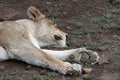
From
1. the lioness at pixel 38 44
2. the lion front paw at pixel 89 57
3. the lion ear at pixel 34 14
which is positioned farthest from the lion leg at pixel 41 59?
the lion ear at pixel 34 14

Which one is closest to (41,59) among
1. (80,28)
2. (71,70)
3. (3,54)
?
(71,70)

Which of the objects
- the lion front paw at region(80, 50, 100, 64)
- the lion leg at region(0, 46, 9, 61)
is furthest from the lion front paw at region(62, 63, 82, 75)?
the lion leg at region(0, 46, 9, 61)

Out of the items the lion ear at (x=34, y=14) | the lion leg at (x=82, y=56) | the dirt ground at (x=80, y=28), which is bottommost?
the dirt ground at (x=80, y=28)

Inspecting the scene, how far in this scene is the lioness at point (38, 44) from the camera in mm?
4242

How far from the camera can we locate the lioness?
424 cm

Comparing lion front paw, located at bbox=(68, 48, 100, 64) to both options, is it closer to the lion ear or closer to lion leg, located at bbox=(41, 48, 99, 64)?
lion leg, located at bbox=(41, 48, 99, 64)

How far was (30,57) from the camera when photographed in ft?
14.1

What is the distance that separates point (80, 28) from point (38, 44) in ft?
3.58

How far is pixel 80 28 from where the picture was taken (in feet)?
19.2

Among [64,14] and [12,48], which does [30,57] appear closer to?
[12,48]

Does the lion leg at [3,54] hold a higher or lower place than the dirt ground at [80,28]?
higher

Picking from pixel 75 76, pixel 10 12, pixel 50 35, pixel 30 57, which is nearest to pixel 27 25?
pixel 50 35

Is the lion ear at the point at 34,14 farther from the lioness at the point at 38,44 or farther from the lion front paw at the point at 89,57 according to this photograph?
the lion front paw at the point at 89,57

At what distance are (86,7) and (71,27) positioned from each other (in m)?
0.93
